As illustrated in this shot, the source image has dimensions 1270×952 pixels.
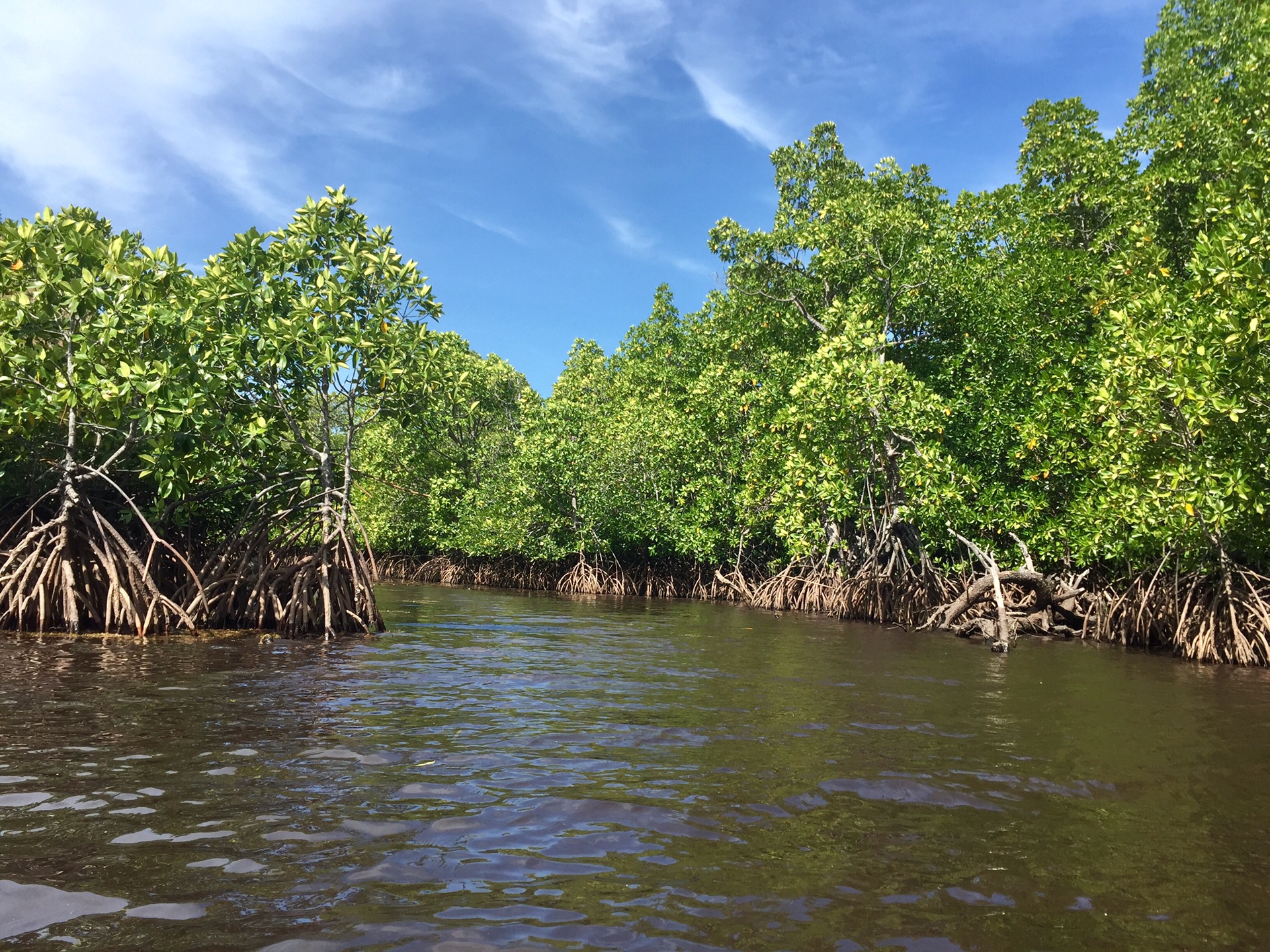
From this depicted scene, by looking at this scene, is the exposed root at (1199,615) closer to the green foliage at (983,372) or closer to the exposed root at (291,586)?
the green foliage at (983,372)

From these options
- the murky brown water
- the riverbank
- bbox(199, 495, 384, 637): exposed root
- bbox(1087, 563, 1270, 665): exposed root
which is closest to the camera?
the murky brown water

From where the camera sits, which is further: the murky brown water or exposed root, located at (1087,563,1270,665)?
exposed root, located at (1087,563,1270,665)

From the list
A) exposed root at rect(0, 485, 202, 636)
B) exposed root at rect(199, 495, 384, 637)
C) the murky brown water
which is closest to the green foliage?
the murky brown water

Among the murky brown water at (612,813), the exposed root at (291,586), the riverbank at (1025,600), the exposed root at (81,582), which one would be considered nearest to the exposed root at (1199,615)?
the riverbank at (1025,600)

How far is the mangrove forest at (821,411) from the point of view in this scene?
12367 mm

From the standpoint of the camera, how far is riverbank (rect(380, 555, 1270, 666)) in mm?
13469

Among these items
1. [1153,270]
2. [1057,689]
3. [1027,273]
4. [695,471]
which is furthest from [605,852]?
[695,471]

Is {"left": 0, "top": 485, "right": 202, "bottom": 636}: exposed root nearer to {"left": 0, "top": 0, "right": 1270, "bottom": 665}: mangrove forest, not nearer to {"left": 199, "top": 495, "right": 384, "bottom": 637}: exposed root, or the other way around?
{"left": 0, "top": 0, "right": 1270, "bottom": 665}: mangrove forest

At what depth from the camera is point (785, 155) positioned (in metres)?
28.0

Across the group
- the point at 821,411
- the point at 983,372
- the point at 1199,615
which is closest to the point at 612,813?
the point at 1199,615

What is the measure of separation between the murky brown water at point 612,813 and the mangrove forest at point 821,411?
397 centimetres

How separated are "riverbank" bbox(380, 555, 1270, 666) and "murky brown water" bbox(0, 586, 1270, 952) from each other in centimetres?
407

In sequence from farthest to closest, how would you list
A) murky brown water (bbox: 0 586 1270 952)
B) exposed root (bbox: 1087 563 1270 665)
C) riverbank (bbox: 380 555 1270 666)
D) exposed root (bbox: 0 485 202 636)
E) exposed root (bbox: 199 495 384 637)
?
exposed root (bbox: 199 495 384 637) < riverbank (bbox: 380 555 1270 666) < exposed root (bbox: 1087 563 1270 665) < exposed root (bbox: 0 485 202 636) < murky brown water (bbox: 0 586 1270 952)

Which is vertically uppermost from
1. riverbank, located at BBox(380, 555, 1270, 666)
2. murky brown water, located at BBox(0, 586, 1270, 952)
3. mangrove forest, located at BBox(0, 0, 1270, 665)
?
mangrove forest, located at BBox(0, 0, 1270, 665)
